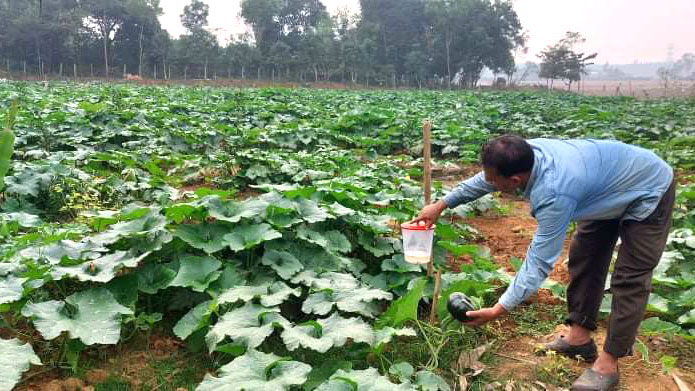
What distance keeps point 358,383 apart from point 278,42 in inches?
2235

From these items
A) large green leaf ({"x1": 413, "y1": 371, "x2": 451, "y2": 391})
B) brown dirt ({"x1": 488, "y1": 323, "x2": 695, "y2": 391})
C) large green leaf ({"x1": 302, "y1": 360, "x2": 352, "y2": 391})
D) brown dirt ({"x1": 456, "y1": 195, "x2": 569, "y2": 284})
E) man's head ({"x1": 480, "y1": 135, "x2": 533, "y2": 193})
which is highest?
man's head ({"x1": 480, "y1": 135, "x2": 533, "y2": 193})

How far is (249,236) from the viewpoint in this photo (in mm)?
3605

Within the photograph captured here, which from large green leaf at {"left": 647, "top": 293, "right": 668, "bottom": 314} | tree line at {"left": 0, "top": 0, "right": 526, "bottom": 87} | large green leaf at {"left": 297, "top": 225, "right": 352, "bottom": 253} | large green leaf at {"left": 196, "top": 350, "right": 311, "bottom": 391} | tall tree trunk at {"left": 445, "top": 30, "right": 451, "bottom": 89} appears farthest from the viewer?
tall tree trunk at {"left": 445, "top": 30, "right": 451, "bottom": 89}

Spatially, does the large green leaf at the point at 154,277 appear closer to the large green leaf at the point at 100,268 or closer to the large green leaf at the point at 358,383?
the large green leaf at the point at 100,268

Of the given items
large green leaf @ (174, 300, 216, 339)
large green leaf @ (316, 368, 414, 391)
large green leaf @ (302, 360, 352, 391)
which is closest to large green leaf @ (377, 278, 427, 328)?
large green leaf @ (302, 360, 352, 391)

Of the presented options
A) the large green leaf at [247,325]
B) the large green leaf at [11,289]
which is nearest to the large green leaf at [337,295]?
the large green leaf at [247,325]

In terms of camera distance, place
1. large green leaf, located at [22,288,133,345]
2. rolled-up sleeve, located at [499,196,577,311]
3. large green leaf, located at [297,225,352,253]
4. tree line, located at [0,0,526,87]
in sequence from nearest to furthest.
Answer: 1. rolled-up sleeve, located at [499,196,577,311]
2. large green leaf, located at [22,288,133,345]
3. large green leaf, located at [297,225,352,253]
4. tree line, located at [0,0,526,87]

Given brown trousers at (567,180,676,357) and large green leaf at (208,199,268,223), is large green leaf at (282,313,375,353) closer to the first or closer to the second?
large green leaf at (208,199,268,223)

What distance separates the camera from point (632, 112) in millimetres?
17453

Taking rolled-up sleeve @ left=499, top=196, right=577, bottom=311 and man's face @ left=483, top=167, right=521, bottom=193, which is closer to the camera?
rolled-up sleeve @ left=499, top=196, right=577, bottom=311

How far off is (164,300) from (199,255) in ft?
1.31

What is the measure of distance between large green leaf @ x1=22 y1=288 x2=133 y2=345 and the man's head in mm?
2049

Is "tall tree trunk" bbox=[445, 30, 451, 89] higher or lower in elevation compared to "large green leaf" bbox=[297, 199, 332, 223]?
higher

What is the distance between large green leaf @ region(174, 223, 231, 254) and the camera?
3.50 meters
